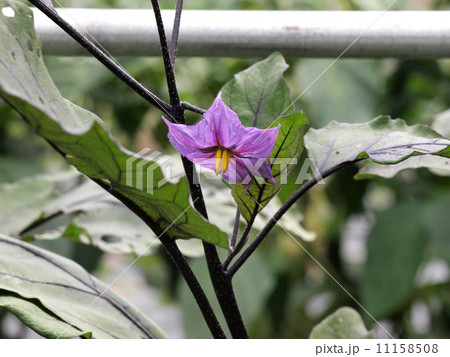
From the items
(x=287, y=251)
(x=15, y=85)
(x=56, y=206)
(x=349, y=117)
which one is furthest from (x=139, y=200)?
(x=287, y=251)

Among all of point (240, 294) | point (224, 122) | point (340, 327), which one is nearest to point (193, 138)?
point (224, 122)

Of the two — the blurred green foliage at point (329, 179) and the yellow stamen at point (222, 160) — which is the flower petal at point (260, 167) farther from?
the blurred green foliage at point (329, 179)

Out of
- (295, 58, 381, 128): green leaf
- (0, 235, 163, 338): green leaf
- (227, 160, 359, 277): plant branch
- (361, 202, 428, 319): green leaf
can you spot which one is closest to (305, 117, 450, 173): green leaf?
(227, 160, 359, 277): plant branch

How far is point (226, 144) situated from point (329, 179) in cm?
64

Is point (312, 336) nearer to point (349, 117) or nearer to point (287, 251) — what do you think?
point (349, 117)

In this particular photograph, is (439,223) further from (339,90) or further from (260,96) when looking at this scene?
(260,96)

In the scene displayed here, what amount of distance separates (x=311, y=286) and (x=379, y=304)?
260 millimetres

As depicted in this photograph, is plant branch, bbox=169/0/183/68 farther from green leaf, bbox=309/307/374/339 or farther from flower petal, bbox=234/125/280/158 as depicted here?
green leaf, bbox=309/307/374/339

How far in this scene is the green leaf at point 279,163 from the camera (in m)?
0.23

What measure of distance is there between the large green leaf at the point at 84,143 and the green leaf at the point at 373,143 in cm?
8

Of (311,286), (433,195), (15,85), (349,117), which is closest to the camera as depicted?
(15,85)

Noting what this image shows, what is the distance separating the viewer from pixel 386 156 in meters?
0.24
